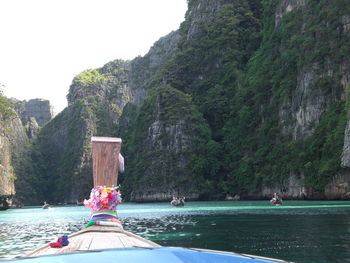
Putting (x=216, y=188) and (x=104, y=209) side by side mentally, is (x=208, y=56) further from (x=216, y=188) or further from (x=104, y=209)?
(x=104, y=209)

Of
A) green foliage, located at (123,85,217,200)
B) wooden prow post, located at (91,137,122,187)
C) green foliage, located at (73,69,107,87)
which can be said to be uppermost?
green foliage, located at (73,69,107,87)

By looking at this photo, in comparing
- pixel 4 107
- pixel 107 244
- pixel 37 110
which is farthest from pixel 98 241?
pixel 37 110

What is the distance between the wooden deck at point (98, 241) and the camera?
16.2 feet

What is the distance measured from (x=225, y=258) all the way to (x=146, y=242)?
2713 mm

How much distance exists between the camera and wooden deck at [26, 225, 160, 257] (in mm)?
4930

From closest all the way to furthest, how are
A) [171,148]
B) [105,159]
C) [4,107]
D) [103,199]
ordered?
1. [103,199]
2. [105,159]
3. [4,107]
4. [171,148]

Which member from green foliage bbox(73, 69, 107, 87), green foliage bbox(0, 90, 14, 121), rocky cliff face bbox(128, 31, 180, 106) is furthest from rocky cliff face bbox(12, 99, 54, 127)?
green foliage bbox(0, 90, 14, 121)

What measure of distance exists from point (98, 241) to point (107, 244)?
0.80ft

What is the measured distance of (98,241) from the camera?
545cm

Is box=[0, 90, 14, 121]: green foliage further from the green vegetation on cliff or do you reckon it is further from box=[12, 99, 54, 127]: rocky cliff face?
box=[12, 99, 54, 127]: rocky cliff face

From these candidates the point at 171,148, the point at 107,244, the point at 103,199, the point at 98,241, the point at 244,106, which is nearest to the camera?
the point at 107,244

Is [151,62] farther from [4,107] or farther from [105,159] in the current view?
[105,159]

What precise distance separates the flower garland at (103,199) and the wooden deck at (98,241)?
0.46 m

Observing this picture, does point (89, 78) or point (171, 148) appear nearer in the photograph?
point (171, 148)
